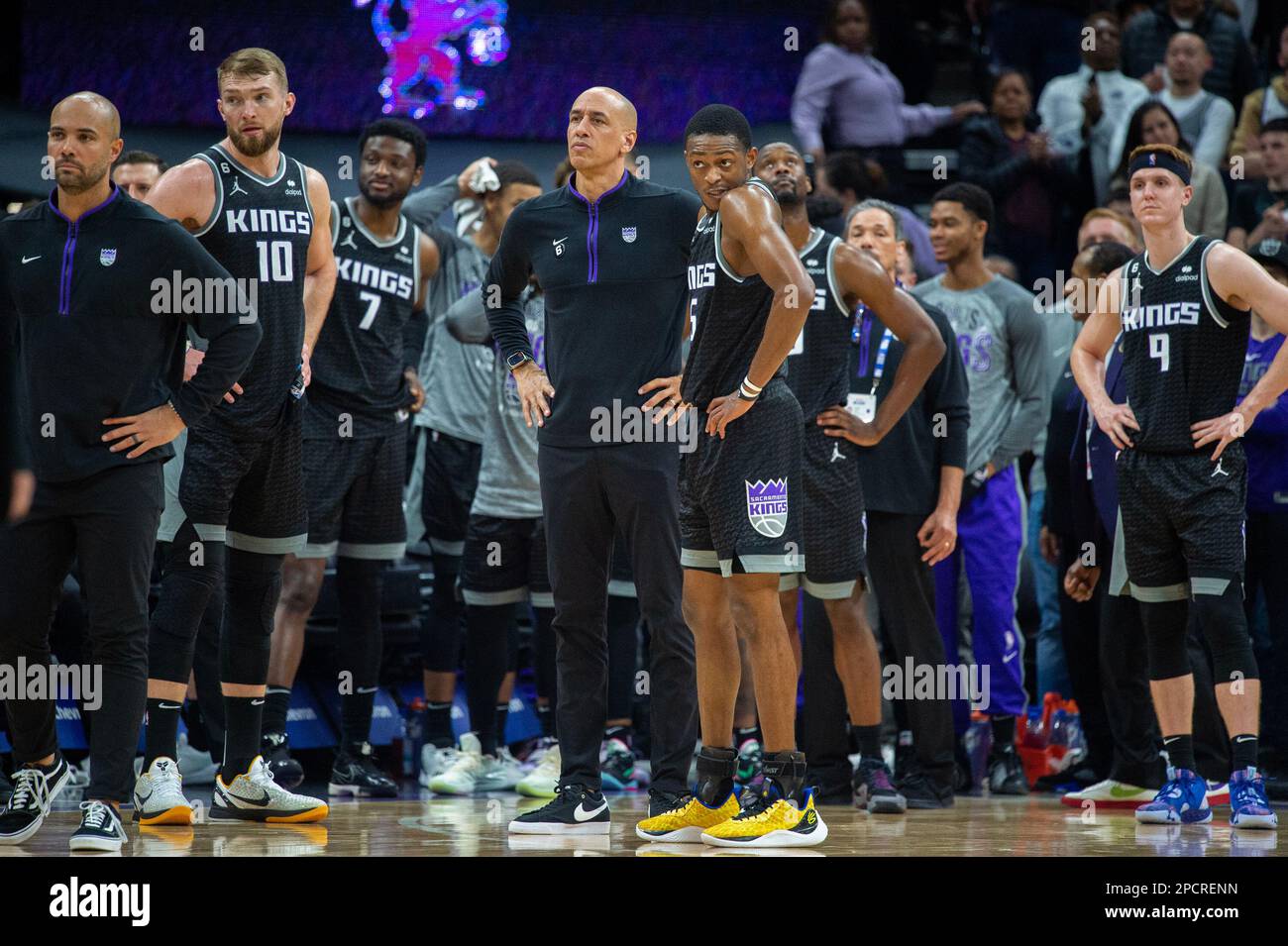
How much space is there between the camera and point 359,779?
18.9ft

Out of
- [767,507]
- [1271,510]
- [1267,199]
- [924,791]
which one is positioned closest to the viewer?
[767,507]

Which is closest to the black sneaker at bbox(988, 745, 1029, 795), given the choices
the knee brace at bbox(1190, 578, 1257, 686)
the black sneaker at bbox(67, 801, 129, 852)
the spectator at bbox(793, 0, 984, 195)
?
the knee brace at bbox(1190, 578, 1257, 686)

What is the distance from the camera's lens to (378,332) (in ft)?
19.5

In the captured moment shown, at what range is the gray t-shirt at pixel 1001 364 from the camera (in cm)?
651

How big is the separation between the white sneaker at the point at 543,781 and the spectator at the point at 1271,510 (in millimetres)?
2708

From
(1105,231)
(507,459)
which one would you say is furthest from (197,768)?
(1105,231)

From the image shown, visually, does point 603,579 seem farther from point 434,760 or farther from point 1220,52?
point 1220,52

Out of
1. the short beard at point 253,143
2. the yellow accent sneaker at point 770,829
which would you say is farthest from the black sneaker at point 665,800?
the short beard at point 253,143

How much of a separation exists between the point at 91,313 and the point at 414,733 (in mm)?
2895

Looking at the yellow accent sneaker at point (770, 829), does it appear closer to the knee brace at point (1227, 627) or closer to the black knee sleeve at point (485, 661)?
the knee brace at point (1227, 627)

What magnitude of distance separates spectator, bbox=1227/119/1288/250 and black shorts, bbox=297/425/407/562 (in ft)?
Answer: 13.4

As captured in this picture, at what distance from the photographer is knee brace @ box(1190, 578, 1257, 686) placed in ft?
17.0

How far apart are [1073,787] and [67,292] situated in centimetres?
433
